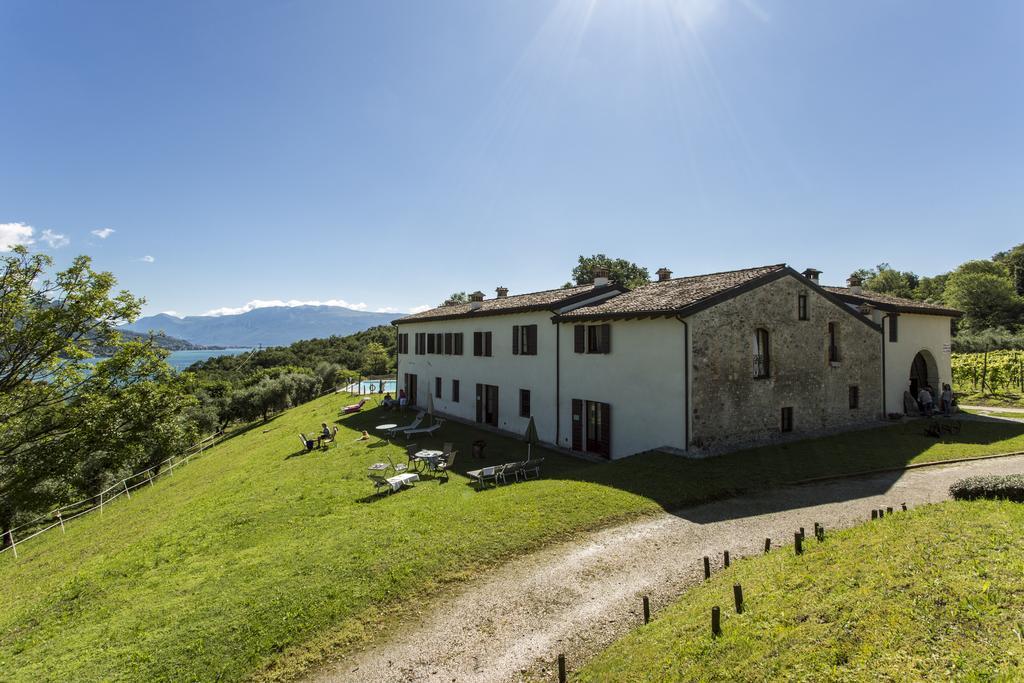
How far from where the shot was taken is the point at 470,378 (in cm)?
2902

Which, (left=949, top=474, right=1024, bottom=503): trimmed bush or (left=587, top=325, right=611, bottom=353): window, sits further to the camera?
(left=587, top=325, right=611, bottom=353): window

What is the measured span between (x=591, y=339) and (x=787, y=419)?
9.12m

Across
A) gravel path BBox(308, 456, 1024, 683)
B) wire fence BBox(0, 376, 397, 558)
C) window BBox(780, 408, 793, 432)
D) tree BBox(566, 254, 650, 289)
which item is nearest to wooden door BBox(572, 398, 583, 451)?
gravel path BBox(308, 456, 1024, 683)

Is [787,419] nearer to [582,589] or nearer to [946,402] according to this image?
[946,402]

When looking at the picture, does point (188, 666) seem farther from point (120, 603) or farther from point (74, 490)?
point (74, 490)

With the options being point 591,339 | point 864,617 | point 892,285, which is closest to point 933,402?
point 591,339

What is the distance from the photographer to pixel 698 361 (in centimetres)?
1669

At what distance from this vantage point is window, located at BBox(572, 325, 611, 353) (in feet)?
64.9

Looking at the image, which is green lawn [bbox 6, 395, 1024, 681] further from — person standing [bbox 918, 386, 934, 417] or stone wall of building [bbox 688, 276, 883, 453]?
person standing [bbox 918, 386, 934, 417]

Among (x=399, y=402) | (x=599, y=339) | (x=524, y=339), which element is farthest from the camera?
(x=399, y=402)

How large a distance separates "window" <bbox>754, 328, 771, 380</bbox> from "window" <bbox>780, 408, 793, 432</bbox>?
2.13 metres

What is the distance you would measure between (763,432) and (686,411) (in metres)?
4.54

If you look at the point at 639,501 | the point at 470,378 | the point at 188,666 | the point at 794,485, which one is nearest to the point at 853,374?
the point at 794,485

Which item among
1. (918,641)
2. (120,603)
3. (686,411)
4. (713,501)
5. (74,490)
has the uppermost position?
(686,411)
